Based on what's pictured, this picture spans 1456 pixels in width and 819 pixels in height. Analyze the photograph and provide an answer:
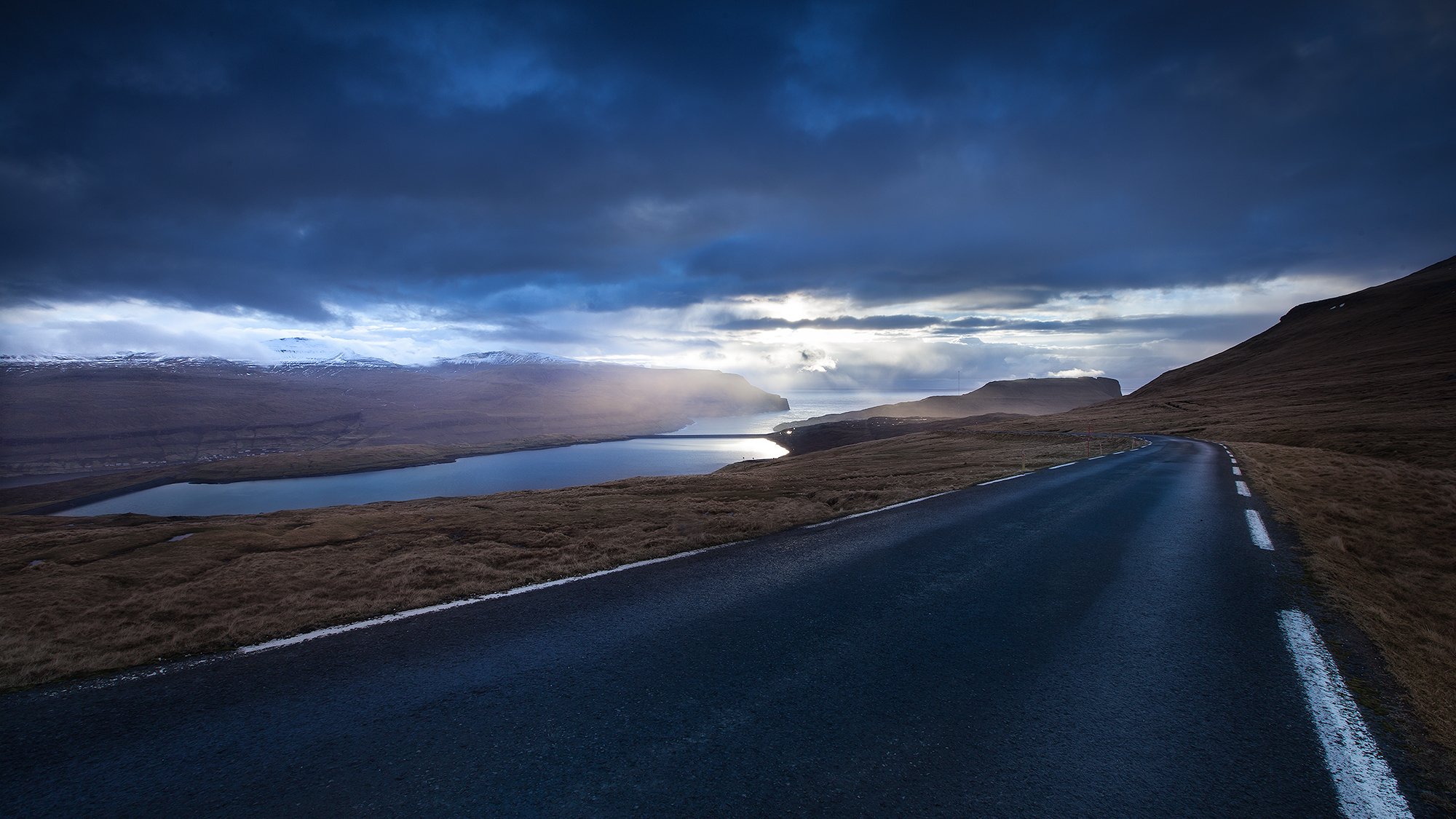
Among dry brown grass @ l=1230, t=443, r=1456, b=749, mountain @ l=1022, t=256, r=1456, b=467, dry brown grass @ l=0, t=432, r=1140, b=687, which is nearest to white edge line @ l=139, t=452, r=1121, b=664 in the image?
dry brown grass @ l=0, t=432, r=1140, b=687

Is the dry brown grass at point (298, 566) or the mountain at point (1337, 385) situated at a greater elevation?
the mountain at point (1337, 385)

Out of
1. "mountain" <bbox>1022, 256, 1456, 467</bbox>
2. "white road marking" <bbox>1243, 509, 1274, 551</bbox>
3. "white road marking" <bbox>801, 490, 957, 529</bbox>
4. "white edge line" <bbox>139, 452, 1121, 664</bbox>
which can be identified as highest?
"mountain" <bbox>1022, 256, 1456, 467</bbox>

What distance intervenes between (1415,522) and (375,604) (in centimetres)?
2215

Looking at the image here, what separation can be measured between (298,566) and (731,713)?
9016mm

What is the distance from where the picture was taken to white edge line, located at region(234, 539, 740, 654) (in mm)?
6176

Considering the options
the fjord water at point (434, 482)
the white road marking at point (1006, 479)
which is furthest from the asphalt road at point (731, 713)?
the fjord water at point (434, 482)

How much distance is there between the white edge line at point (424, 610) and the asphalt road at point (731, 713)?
0.23m

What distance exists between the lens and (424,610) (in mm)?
7172

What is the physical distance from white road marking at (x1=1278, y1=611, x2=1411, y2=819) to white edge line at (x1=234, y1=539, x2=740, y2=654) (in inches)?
298

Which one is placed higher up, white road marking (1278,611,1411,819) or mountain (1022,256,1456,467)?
mountain (1022,256,1456,467)

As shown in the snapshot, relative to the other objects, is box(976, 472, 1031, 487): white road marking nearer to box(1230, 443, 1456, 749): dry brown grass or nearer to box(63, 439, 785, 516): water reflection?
box(1230, 443, 1456, 749): dry brown grass

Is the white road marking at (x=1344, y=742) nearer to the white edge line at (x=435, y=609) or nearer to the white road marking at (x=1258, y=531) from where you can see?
the white road marking at (x=1258, y=531)

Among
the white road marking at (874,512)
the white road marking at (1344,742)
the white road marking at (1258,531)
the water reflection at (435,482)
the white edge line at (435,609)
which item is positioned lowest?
the water reflection at (435,482)

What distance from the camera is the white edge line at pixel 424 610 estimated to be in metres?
6.18
